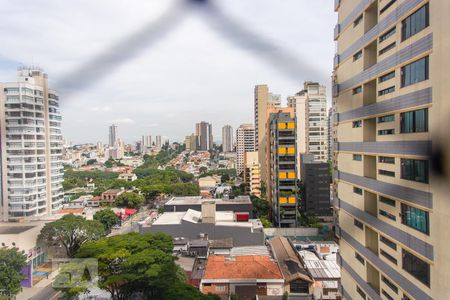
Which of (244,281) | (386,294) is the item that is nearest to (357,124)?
(386,294)

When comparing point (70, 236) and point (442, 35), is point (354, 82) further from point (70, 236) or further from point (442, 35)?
point (70, 236)

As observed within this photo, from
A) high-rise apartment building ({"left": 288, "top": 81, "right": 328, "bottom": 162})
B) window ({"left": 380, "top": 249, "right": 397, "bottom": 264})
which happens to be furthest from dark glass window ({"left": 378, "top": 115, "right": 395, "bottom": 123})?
high-rise apartment building ({"left": 288, "top": 81, "right": 328, "bottom": 162})

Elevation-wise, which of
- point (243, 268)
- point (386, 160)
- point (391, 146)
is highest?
point (391, 146)

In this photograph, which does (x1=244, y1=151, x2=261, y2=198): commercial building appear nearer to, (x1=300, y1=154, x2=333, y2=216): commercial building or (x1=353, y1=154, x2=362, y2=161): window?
(x1=300, y1=154, x2=333, y2=216): commercial building

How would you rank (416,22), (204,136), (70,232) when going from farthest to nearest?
1. (204,136)
2. (70,232)
3. (416,22)

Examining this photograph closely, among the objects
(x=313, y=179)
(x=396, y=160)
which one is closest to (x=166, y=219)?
(x=313, y=179)

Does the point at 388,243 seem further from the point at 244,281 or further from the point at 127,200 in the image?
the point at 127,200
